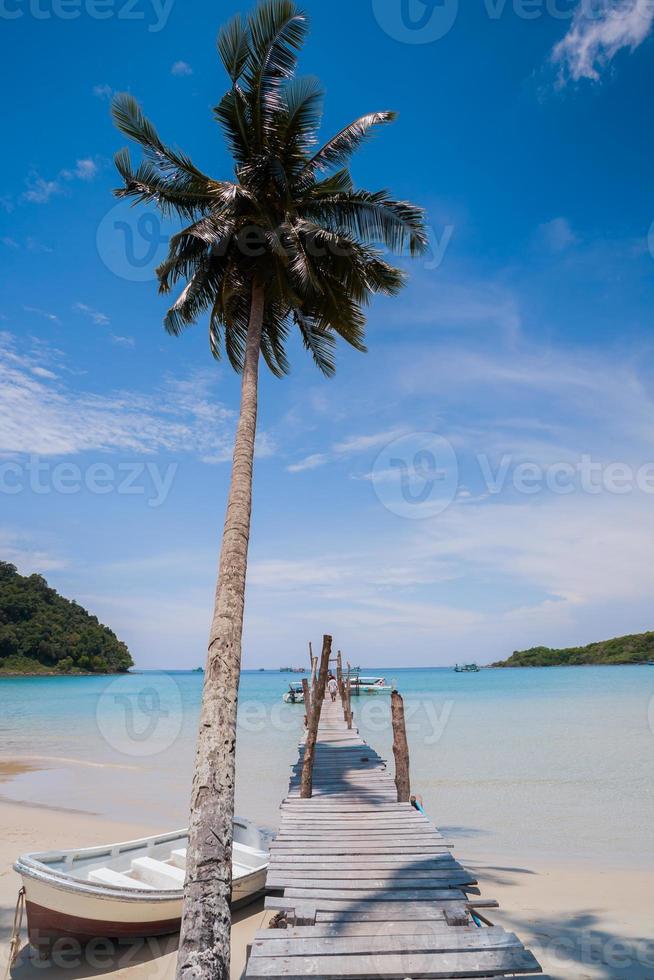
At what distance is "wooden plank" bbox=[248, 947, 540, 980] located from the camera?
177 inches

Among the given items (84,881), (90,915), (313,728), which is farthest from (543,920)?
(84,881)

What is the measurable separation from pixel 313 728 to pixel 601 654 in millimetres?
162485

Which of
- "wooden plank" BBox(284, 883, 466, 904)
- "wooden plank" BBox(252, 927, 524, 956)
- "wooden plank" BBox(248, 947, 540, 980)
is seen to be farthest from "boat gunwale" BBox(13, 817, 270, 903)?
"wooden plank" BBox(248, 947, 540, 980)

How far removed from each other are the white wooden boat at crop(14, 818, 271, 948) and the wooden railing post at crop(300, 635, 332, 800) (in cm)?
128

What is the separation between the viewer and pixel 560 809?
16.7 metres

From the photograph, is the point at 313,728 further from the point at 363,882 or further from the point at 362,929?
the point at 362,929

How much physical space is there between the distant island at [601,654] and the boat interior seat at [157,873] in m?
148

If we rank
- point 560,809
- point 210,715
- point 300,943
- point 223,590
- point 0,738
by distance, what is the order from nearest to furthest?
point 300,943
point 210,715
point 223,590
point 560,809
point 0,738

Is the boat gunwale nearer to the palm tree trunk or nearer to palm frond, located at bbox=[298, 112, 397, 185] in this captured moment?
the palm tree trunk

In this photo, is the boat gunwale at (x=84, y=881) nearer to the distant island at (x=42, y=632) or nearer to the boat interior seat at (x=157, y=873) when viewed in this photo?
the boat interior seat at (x=157, y=873)

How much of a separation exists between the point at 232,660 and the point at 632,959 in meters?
6.98

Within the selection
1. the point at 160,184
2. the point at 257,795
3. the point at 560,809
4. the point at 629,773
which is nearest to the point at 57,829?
the point at 257,795

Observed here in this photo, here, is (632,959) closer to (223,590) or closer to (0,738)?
(223,590)

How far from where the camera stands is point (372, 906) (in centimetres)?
554
